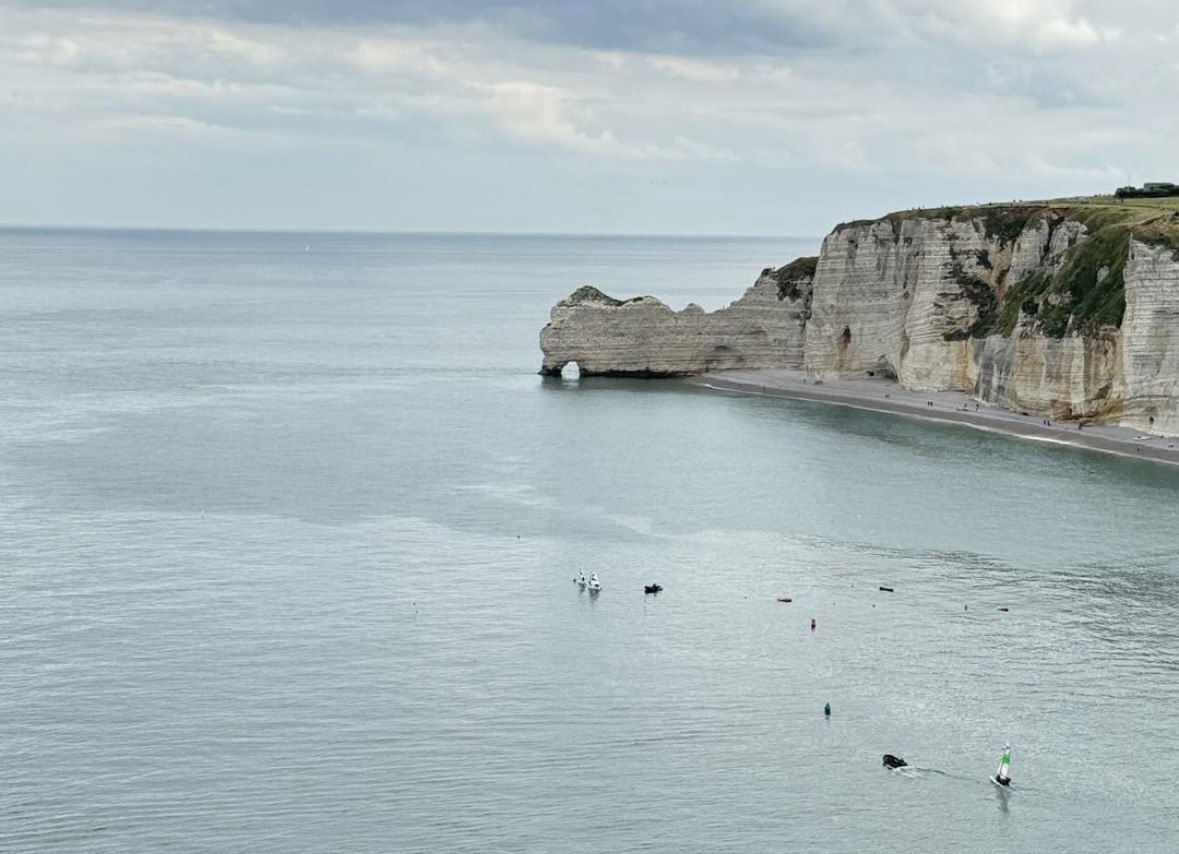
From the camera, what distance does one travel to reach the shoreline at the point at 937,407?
99.2m

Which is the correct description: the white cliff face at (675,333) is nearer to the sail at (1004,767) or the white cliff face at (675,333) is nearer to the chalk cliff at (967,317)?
the chalk cliff at (967,317)

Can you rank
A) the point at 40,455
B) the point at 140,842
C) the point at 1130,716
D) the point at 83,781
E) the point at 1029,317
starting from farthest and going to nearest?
the point at 1029,317 → the point at 40,455 → the point at 1130,716 → the point at 83,781 → the point at 140,842

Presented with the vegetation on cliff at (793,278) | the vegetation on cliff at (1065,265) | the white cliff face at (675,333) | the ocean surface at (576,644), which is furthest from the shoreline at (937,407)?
the vegetation on cliff at (793,278)

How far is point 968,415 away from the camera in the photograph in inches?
4469

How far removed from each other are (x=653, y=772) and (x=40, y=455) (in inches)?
2317

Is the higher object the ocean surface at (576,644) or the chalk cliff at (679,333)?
the chalk cliff at (679,333)

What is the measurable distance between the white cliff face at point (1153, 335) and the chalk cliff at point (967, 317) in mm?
90

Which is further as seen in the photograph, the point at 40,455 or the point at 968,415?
the point at 968,415

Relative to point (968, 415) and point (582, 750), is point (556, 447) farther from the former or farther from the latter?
point (582, 750)

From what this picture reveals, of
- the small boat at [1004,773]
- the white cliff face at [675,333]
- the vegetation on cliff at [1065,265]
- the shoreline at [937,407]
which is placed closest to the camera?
the small boat at [1004,773]

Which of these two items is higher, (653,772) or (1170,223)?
(1170,223)

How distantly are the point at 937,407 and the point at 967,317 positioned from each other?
915cm

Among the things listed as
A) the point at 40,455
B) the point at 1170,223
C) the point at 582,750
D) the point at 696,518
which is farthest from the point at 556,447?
the point at 582,750

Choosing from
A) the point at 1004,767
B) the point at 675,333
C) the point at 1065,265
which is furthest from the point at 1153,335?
the point at 1004,767
